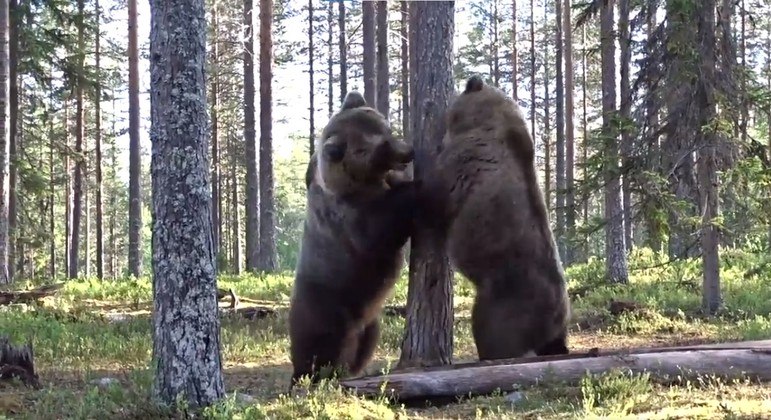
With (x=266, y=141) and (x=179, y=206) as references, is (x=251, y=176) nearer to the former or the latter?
(x=266, y=141)

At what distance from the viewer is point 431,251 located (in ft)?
27.0

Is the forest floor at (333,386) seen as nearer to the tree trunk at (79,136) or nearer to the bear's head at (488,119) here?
the bear's head at (488,119)

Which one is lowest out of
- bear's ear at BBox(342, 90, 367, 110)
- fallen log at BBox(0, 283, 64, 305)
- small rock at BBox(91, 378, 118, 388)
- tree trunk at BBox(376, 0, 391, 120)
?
small rock at BBox(91, 378, 118, 388)

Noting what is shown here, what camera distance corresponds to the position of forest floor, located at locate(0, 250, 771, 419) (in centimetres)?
616

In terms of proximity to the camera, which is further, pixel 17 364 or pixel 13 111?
pixel 13 111

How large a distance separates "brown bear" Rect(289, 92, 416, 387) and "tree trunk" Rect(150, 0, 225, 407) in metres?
1.76

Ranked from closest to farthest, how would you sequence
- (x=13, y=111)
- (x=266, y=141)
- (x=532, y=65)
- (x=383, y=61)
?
1. (x=13, y=111)
2. (x=266, y=141)
3. (x=383, y=61)
4. (x=532, y=65)

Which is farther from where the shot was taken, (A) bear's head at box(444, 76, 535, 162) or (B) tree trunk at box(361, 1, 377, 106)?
(B) tree trunk at box(361, 1, 377, 106)

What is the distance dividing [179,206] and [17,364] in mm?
3762

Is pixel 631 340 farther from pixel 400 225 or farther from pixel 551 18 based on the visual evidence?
pixel 551 18

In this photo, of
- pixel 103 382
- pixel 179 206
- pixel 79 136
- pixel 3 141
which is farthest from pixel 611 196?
pixel 79 136

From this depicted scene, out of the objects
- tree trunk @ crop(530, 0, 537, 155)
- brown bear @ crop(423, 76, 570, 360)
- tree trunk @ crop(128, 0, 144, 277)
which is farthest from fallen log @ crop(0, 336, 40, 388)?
tree trunk @ crop(530, 0, 537, 155)

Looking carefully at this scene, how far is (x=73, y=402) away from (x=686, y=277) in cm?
1576

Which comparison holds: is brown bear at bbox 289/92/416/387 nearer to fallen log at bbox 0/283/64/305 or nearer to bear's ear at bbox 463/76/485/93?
bear's ear at bbox 463/76/485/93
